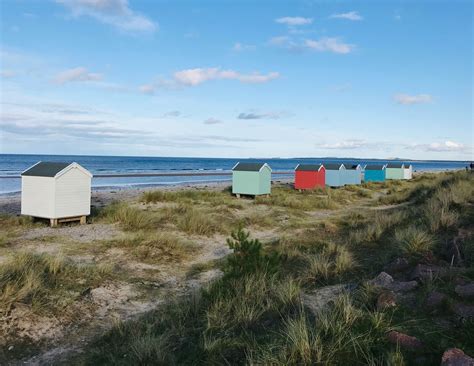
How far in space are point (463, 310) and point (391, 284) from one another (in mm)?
1404

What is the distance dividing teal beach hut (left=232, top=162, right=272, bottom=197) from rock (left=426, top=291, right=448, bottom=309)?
17.4 metres

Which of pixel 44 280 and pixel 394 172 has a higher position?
pixel 394 172

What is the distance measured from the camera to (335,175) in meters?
32.2

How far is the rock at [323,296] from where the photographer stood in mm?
6207

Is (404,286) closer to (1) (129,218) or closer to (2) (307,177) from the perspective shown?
(1) (129,218)

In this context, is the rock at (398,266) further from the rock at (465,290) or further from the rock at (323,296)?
the rock at (465,290)

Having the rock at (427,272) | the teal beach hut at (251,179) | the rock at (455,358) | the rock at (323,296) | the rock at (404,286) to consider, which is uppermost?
the teal beach hut at (251,179)

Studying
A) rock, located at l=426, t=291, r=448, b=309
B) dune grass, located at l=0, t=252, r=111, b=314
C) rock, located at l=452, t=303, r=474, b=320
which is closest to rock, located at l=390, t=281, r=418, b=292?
rock, located at l=426, t=291, r=448, b=309

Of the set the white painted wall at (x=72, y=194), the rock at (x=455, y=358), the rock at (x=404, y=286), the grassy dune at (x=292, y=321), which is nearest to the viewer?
the rock at (x=455, y=358)

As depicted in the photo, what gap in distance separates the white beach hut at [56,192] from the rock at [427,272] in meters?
11.0

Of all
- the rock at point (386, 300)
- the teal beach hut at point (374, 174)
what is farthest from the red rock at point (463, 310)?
the teal beach hut at point (374, 174)

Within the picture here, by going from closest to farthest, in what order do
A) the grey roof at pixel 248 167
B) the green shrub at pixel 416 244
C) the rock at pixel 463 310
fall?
the rock at pixel 463 310
the green shrub at pixel 416 244
the grey roof at pixel 248 167

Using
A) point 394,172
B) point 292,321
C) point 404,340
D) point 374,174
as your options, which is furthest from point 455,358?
point 394,172

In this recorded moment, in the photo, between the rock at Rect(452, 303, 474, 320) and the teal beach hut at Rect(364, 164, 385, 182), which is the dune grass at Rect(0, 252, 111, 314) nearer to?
the rock at Rect(452, 303, 474, 320)
